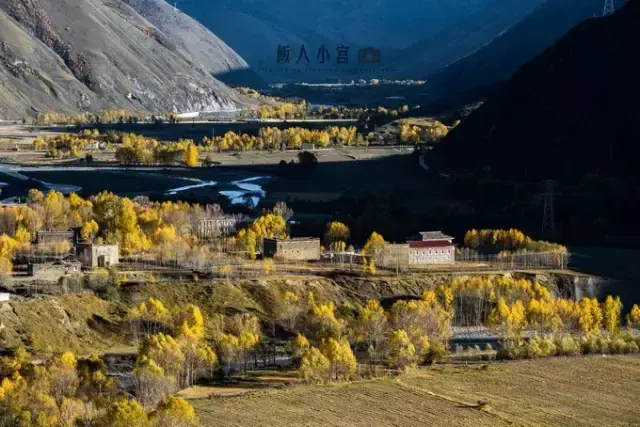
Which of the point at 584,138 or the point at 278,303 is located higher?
the point at 584,138

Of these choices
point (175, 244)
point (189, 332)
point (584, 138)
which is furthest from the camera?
point (584, 138)

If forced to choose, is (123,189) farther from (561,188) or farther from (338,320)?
(338,320)

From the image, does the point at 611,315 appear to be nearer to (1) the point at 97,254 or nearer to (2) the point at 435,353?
(2) the point at 435,353

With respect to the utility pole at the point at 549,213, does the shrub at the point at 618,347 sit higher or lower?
lower

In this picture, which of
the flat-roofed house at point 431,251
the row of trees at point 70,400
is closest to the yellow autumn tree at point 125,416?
the row of trees at point 70,400

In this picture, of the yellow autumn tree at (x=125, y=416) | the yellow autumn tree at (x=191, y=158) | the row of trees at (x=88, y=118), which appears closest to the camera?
the yellow autumn tree at (x=125, y=416)

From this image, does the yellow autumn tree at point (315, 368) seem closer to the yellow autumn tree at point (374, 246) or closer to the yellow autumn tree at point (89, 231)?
the yellow autumn tree at point (374, 246)

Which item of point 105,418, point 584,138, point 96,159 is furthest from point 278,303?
point 96,159

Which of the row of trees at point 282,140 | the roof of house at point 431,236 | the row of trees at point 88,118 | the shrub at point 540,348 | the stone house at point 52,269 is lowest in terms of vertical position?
the shrub at point 540,348

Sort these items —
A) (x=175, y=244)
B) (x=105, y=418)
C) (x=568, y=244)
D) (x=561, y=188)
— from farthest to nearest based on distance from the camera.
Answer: (x=561, y=188) → (x=568, y=244) → (x=175, y=244) → (x=105, y=418)
